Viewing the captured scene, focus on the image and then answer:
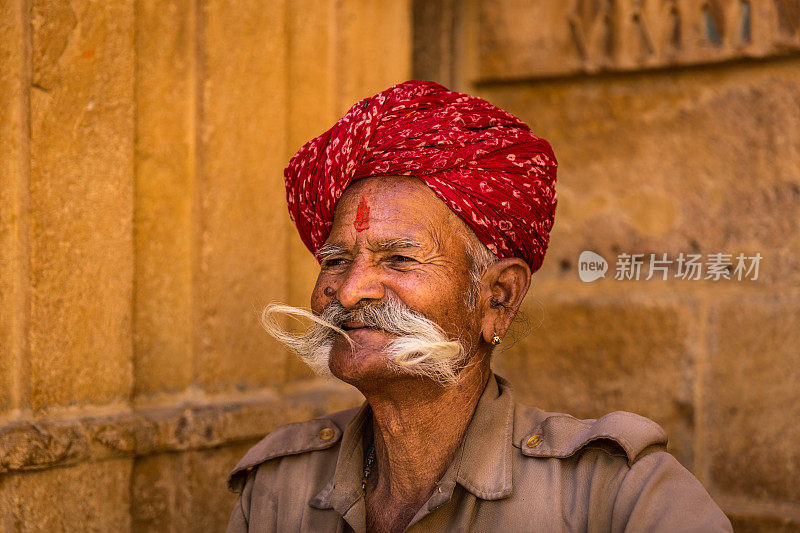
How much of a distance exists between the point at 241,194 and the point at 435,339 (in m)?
1.25

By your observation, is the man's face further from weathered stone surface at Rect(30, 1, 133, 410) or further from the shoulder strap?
weathered stone surface at Rect(30, 1, 133, 410)

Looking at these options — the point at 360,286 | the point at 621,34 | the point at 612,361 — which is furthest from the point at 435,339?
the point at 621,34

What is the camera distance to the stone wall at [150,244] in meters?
2.55

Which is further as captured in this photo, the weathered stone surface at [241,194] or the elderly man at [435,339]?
the weathered stone surface at [241,194]

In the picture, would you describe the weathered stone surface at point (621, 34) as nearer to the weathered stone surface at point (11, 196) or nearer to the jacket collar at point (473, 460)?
the jacket collar at point (473, 460)

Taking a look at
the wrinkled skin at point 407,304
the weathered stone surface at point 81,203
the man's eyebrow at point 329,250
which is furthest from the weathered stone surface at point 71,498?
the man's eyebrow at point 329,250

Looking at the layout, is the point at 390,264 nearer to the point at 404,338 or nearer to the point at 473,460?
the point at 404,338

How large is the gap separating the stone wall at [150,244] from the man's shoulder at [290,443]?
0.37 m

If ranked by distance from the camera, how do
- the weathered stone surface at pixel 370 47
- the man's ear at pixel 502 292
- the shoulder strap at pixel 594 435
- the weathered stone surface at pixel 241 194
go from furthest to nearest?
the weathered stone surface at pixel 370 47 → the weathered stone surface at pixel 241 194 → the man's ear at pixel 502 292 → the shoulder strap at pixel 594 435

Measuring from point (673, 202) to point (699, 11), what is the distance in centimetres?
73

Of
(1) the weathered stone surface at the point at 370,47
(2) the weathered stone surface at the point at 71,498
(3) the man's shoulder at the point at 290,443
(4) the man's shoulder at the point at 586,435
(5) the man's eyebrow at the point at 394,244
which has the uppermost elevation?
(1) the weathered stone surface at the point at 370,47

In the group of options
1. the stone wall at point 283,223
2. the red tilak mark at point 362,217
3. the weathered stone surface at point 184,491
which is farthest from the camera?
the weathered stone surface at point 184,491

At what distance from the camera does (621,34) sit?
3.38 m

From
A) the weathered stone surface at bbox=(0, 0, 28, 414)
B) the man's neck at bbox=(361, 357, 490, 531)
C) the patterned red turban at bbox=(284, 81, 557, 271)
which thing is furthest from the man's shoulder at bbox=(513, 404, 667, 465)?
the weathered stone surface at bbox=(0, 0, 28, 414)
